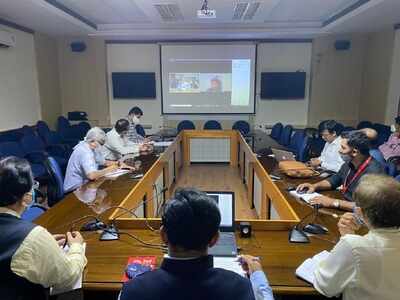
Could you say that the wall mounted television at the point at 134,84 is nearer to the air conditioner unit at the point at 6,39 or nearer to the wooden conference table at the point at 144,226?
the air conditioner unit at the point at 6,39

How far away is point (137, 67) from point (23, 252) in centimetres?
674

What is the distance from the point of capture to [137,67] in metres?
7.52

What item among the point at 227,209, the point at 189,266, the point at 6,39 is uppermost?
the point at 6,39

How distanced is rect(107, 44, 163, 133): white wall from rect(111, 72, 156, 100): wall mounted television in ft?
0.36

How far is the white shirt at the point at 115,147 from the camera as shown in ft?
14.4

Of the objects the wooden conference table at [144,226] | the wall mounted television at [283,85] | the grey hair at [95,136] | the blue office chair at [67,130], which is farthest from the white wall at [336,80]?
the grey hair at [95,136]

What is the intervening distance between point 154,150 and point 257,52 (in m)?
3.96

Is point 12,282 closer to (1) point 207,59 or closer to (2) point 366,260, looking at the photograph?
(2) point 366,260

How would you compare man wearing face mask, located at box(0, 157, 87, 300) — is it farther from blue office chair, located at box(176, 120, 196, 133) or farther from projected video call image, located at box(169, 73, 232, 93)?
projected video call image, located at box(169, 73, 232, 93)

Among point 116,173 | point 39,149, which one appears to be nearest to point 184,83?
point 39,149

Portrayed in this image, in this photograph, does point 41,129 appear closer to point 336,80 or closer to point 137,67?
point 137,67

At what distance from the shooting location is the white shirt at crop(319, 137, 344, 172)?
3.51 metres

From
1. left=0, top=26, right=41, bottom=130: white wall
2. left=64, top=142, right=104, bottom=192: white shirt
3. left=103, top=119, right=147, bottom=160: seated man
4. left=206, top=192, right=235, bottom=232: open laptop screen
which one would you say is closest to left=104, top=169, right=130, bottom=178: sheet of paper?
left=64, top=142, right=104, bottom=192: white shirt

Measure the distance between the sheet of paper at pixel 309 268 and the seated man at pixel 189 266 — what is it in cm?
59
